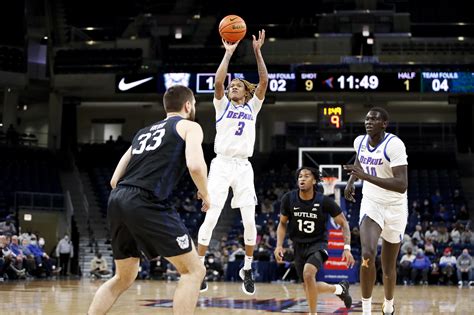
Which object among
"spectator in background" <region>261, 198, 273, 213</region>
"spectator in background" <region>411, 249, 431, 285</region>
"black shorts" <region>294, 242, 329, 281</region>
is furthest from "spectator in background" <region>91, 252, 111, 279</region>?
"black shorts" <region>294, 242, 329, 281</region>

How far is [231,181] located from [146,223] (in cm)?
330

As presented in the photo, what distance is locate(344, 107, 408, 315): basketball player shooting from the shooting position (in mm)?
8125

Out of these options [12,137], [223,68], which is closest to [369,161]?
[223,68]

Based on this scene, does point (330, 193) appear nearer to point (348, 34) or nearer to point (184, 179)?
point (184, 179)

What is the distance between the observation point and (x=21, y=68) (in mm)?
31234

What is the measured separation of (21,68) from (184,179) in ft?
26.1

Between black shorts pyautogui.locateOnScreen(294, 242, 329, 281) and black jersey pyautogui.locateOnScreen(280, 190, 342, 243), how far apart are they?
0.22 ft

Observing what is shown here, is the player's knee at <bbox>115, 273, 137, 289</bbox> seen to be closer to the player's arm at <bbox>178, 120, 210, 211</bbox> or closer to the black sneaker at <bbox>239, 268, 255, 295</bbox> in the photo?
the player's arm at <bbox>178, 120, 210, 211</bbox>

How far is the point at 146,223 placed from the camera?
232 inches

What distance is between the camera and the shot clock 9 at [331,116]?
22109 millimetres

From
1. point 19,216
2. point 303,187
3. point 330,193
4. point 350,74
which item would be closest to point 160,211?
point 303,187

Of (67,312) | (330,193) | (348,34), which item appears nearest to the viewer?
(67,312)

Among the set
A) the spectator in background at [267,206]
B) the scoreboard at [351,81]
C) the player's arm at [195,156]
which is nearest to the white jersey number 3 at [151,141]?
the player's arm at [195,156]

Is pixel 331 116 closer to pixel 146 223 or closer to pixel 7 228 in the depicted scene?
pixel 7 228
